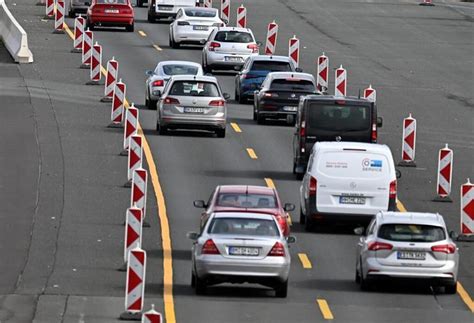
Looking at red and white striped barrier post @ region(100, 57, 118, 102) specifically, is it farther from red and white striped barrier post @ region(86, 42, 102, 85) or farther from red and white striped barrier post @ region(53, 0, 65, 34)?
red and white striped barrier post @ region(53, 0, 65, 34)

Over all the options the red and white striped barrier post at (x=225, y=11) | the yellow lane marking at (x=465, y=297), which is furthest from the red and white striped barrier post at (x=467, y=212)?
the red and white striped barrier post at (x=225, y=11)

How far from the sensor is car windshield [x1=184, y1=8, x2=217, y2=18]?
67188 mm

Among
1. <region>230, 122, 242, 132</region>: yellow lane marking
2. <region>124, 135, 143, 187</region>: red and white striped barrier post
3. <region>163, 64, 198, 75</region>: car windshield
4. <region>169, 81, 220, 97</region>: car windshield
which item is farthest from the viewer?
<region>163, 64, 198, 75</region>: car windshield

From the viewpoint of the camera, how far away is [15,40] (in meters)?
61.7

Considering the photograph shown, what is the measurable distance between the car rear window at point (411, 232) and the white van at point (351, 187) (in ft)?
16.9

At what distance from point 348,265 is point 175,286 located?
392 cm

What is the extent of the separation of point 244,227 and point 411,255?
2.75 metres

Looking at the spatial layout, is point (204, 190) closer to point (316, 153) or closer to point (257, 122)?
point (316, 153)

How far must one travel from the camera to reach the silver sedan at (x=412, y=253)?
2972 cm

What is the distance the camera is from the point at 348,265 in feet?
107

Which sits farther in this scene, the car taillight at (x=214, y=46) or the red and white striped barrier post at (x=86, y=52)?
the car taillight at (x=214, y=46)

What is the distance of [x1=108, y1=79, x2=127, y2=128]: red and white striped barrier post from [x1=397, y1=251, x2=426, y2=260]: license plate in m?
18.9

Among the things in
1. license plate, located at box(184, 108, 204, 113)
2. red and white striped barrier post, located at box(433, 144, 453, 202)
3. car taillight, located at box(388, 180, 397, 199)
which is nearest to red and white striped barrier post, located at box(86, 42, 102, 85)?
license plate, located at box(184, 108, 204, 113)

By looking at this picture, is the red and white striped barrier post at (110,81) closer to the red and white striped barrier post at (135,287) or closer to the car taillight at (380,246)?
the car taillight at (380,246)
